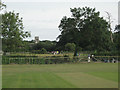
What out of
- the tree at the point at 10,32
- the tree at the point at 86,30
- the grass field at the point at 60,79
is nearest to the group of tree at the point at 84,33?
the tree at the point at 86,30

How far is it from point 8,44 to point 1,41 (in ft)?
5.31

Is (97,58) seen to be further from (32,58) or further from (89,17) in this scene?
(89,17)

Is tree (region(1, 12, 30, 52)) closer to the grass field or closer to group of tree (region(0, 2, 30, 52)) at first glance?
group of tree (region(0, 2, 30, 52))

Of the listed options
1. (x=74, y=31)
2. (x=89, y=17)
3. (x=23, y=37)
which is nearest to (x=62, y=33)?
(x=74, y=31)

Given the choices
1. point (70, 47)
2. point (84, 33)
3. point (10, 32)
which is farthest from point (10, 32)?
point (84, 33)

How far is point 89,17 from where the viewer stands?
6325 cm

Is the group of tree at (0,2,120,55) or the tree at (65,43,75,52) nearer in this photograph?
the tree at (65,43,75,52)

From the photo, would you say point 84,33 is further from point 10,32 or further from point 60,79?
point 60,79

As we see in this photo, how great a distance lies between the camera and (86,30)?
6119 cm

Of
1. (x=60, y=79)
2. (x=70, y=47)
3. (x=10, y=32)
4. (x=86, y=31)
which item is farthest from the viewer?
(x=86, y=31)

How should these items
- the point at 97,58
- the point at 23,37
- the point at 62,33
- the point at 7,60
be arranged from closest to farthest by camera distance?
the point at 7,60 → the point at 97,58 → the point at 23,37 → the point at 62,33

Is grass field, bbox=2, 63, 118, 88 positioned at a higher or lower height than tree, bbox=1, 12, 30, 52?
lower

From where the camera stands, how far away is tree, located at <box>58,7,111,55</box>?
60.0 metres

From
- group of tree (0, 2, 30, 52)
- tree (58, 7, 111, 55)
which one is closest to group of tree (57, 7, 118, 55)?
tree (58, 7, 111, 55)
